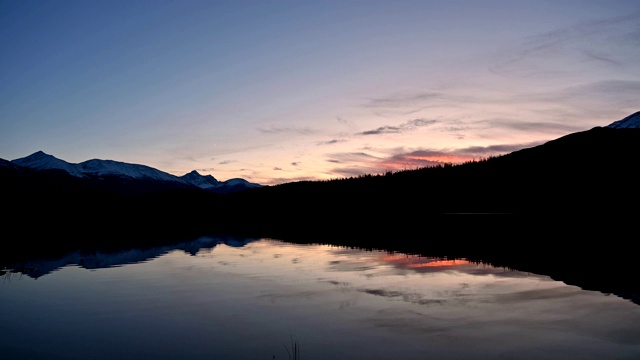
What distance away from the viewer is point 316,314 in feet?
57.1

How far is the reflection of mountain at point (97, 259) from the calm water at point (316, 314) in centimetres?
293

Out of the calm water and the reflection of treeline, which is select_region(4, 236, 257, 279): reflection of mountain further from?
the reflection of treeline

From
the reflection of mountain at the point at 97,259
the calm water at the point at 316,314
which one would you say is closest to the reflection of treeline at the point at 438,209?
the reflection of mountain at the point at 97,259

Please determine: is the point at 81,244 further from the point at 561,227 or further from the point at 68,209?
the point at 68,209

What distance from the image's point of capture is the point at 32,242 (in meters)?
53.5

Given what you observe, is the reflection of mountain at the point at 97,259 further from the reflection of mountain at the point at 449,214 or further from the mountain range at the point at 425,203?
the mountain range at the point at 425,203

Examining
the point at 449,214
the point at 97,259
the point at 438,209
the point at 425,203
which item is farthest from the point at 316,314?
the point at 425,203

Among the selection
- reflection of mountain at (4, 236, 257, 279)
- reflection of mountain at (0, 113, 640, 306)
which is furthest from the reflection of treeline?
reflection of mountain at (4, 236, 257, 279)

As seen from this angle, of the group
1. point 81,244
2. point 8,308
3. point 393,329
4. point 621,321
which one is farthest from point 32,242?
point 621,321

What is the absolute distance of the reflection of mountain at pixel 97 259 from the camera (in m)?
31.9

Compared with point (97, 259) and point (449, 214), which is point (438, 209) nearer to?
point (449, 214)

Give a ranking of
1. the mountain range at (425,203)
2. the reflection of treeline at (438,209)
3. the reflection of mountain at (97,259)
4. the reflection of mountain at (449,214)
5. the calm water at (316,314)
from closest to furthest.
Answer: the calm water at (316,314) → the reflection of mountain at (97,259) → the reflection of mountain at (449,214) → the reflection of treeline at (438,209) → the mountain range at (425,203)

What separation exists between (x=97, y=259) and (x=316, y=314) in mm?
25867

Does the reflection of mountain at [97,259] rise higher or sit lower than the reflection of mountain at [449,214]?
lower
